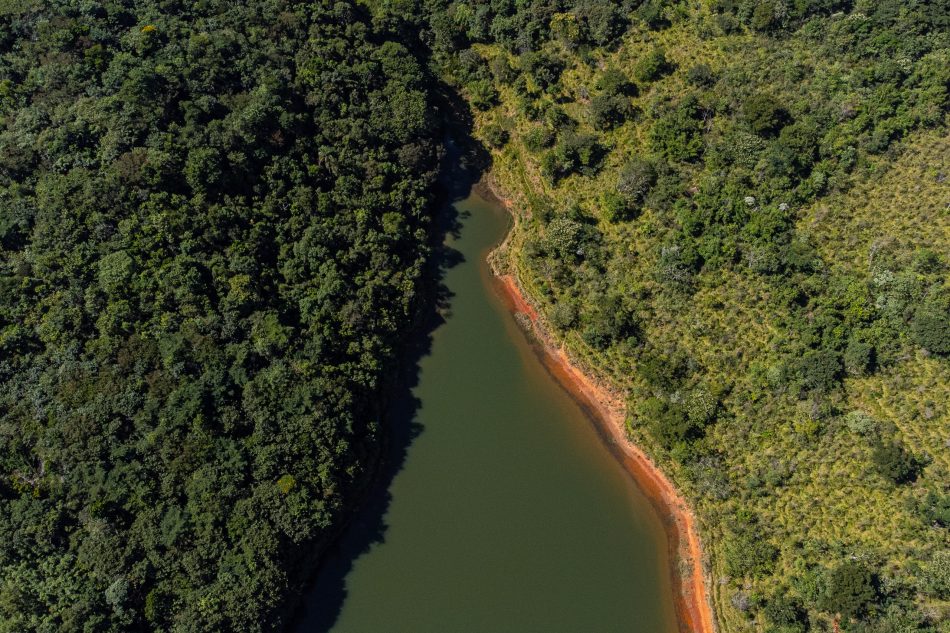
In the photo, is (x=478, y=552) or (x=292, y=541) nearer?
(x=292, y=541)

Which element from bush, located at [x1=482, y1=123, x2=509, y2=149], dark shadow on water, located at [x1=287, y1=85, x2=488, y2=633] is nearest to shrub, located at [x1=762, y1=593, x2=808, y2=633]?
dark shadow on water, located at [x1=287, y1=85, x2=488, y2=633]

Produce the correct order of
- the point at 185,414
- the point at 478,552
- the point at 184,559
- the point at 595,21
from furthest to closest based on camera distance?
the point at 595,21 < the point at 478,552 < the point at 185,414 < the point at 184,559

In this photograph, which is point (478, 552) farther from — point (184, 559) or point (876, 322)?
point (876, 322)

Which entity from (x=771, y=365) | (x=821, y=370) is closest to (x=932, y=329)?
(x=821, y=370)

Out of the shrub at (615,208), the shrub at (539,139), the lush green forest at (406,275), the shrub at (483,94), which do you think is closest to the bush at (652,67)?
the lush green forest at (406,275)

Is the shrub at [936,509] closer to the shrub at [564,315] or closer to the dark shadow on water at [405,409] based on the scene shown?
the shrub at [564,315]

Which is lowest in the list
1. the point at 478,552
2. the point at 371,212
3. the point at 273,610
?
the point at 273,610

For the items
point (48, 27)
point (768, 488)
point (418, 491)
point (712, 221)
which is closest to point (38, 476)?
point (418, 491)
